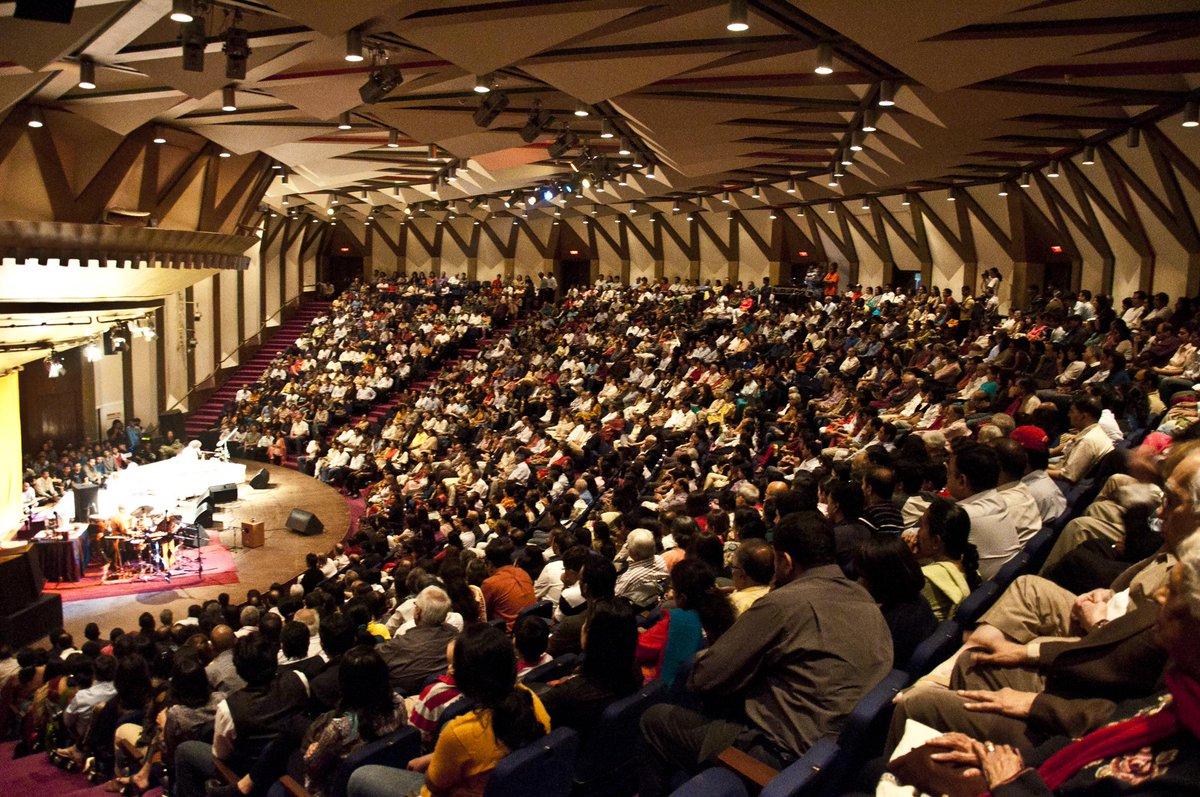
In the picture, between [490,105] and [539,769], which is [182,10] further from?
[539,769]

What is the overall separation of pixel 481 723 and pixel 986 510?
222 cm

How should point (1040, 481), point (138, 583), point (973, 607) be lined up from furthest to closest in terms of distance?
point (138, 583), point (1040, 481), point (973, 607)

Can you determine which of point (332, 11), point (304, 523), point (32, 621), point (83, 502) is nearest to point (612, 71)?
point (332, 11)

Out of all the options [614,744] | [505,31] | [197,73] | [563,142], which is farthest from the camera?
[563,142]

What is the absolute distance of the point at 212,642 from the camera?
585 cm

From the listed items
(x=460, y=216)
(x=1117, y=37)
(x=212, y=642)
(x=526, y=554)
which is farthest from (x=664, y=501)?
(x=460, y=216)

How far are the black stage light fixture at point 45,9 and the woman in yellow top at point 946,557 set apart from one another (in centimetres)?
473

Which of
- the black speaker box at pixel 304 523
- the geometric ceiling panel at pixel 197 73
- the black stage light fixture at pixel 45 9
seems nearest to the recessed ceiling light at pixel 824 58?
the geometric ceiling panel at pixel 197 73

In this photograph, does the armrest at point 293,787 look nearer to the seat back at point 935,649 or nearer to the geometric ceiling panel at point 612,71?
the seat back at point 935,649

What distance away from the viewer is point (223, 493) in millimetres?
14188

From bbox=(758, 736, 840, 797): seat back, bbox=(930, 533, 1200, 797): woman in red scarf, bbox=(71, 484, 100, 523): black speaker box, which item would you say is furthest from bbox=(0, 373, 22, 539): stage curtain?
bbox=(930, 533, 1200, 797): woman in red scarf

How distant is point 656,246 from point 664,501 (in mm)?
18947

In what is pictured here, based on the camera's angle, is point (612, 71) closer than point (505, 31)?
No

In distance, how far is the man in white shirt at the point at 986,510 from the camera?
3.84 metres
